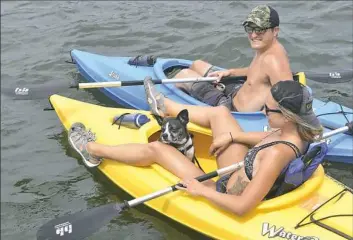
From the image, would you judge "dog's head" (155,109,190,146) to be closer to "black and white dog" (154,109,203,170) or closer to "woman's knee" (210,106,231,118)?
"black and white dog" (154,109,203,170)

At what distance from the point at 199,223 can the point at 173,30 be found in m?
5.68

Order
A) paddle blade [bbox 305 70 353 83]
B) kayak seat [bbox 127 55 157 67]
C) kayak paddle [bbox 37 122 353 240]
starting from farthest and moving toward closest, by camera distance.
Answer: kayak seat [bbox 127 55 157 67] → paddle blade [bbox 305 70 353 83] → kayak paddle [bbox 37 122 353 240]

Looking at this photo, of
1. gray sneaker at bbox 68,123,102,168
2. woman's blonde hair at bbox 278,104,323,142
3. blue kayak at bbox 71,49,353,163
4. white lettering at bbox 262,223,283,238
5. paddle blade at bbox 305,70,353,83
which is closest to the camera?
woman's blonde hair at bbox 278,104,323,142

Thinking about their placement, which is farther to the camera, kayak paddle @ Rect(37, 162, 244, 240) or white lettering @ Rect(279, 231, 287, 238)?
kayak paddle @ Rect(37, 162, 244, 240)

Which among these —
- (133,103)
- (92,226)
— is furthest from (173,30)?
(92,226)

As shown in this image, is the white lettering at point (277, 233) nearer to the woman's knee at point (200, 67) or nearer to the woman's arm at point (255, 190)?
the woman's arm at point (255, 190)

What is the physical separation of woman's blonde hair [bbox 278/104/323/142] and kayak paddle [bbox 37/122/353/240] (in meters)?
0.71

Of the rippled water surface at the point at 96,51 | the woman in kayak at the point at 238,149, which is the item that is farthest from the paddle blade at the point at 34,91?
the woman in kayak at the point at 238,149

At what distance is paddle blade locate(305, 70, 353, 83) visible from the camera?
6.46m

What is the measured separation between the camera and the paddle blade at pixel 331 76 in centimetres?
646

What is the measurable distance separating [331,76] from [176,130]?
2782 millimetres

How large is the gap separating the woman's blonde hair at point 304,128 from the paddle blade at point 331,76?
3.03 metres

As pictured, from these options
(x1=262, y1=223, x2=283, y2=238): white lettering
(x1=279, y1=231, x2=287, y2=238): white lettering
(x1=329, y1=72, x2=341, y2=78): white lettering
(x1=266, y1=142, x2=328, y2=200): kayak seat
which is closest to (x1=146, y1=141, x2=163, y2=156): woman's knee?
(x1=266, y1=142, x2=328, y2=200): kayak seat

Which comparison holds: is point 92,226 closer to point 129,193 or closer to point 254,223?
point 129,193
